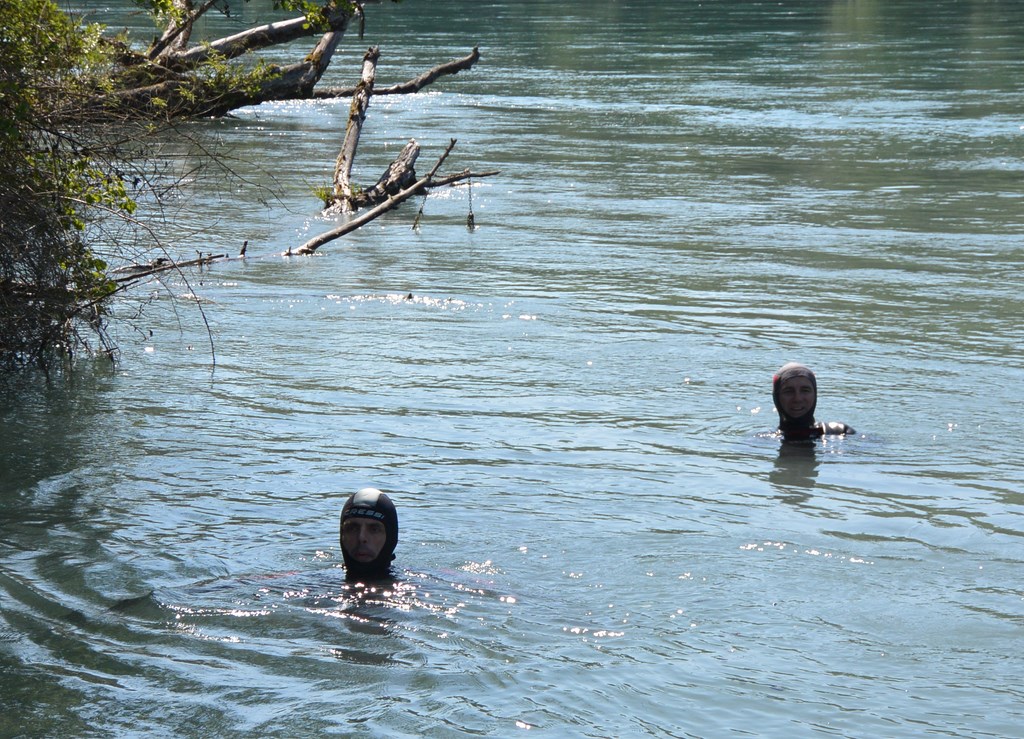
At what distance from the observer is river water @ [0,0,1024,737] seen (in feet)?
26.2

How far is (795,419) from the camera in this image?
1229 cm

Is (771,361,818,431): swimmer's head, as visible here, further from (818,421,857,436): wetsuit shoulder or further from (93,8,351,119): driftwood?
(93,8,351,119): driftwood

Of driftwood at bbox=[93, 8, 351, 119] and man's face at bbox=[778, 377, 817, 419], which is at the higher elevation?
driftwood at bbox=[93, 8, 351, 119]

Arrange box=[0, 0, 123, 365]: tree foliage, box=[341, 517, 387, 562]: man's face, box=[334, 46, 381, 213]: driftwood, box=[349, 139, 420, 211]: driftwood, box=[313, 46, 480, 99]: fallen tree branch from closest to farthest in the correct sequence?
box=[341, 517, 387, 562]: man's face < box=[0, 0, 123, 365]: tree foliage < box=[313, 46, 480, 99]: fallen tree branch < box=[334, 46, 381, 213]: driftwood < box=[349, 139, 420, 211]: driftwood

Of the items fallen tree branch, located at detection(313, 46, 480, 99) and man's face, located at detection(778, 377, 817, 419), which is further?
fallen tree branch, located at detection(313, 46, 480, 99)

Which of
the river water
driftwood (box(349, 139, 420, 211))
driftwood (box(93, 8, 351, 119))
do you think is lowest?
the river water

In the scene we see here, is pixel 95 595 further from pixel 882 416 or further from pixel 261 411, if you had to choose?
pixel 882 416

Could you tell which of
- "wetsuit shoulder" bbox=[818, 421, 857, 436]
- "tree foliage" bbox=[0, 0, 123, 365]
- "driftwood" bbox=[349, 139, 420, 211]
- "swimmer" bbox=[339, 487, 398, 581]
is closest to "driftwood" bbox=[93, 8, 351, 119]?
"tree foliage" bbox=[0, 0, 123, 365]

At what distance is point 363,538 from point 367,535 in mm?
36

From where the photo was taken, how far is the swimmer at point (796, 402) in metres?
12.2

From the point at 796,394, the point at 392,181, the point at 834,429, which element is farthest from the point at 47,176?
the point at 392,181

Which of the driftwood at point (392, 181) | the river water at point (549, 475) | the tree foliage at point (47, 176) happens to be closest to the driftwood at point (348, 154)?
the driftwood at point (392, 181)

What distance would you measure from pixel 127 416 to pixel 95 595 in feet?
13.5

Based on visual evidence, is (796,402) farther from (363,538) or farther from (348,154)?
(348,154)
